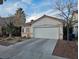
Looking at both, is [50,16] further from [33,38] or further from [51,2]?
[33,38]

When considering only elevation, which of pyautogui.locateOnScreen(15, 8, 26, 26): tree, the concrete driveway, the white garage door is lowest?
the concrete driveway

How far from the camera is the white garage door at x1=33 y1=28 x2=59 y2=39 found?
10.9ft

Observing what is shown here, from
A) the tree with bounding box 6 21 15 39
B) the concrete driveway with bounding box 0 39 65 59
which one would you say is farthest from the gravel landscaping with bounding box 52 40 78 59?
the tree with bounding box 6 21 15 39

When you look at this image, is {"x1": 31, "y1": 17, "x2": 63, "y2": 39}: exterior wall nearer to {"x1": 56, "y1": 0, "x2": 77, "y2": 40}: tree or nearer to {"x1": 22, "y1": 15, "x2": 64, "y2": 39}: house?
{"x1": 22, "y1": 15, "x2": 64, "y2": 39}: house

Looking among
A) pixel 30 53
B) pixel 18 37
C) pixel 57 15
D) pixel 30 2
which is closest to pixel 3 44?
pixel 18 37

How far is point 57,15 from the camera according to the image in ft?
10.7

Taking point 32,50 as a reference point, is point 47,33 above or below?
above

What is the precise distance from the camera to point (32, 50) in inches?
141

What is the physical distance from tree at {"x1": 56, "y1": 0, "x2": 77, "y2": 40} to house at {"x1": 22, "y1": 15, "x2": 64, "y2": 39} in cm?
13

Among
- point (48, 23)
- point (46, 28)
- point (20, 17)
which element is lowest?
point (46, 28)

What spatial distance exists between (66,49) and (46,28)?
591 mm

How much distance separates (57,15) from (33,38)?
0.72 m

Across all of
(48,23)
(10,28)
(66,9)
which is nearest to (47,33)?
(48,23)

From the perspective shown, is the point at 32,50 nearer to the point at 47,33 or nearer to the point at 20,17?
the point at 47,33
